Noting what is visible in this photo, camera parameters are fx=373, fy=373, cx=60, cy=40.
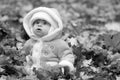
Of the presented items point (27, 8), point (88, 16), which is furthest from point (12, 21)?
point (88, 16)

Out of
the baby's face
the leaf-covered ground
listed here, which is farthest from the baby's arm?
the baby's face

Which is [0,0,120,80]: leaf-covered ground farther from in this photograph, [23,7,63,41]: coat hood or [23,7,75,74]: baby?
[23,7,63,41]: coat hood

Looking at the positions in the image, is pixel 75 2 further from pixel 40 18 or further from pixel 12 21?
pixel 40 18

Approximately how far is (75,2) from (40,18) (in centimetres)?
617

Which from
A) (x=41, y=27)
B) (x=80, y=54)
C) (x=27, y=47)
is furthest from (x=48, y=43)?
(x=80, y=54)

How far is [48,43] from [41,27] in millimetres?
214

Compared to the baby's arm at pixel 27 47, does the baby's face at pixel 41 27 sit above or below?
above

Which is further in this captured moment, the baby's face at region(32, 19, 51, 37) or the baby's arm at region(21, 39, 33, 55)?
the baby's arm at region(21, 39, 33, 55)

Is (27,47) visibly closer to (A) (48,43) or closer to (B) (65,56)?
(A) (48,43)

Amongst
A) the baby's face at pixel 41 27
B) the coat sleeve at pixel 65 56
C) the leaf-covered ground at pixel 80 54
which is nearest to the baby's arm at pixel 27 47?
the leaf-covered ground at pixel 80 54

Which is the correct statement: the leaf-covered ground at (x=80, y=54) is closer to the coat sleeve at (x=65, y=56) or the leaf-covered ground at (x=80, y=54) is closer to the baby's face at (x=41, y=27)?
the coat sleeve at (x=65, y=56)

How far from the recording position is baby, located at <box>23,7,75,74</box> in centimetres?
439

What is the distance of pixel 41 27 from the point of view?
4395mm

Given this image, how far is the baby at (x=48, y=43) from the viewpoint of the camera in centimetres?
439
